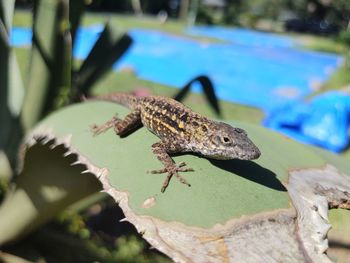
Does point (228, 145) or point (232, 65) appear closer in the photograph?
point (228, 145)

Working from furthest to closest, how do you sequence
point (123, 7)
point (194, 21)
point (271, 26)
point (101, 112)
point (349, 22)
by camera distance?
point (271, 26) < point (123, 7) < point (194, 21) < point (349, 22) < point (101, 112)

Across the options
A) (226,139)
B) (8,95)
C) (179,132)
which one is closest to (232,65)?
(8,95)

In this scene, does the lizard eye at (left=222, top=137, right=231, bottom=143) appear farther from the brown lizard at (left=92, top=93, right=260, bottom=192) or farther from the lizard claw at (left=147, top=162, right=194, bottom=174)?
the lizard claw at (left=147, top=162, right=194, bottom=174)

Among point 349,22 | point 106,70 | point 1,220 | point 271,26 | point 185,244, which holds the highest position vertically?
point 185,244

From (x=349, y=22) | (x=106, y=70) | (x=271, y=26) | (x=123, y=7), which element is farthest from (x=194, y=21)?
(x=106, y=70)

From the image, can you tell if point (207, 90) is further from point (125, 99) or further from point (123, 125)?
point (123, 125)

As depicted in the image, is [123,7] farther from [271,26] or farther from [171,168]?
[171,168]
